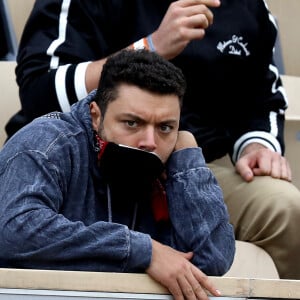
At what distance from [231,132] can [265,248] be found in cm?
49

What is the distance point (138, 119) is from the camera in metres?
2.06

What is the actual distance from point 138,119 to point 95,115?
4.8 inches

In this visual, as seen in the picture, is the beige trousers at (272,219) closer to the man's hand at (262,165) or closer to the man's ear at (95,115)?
the man's hand at (262,165)

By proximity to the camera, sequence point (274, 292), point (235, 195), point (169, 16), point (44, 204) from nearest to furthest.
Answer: point (274, 292), point (44, 204), point (169, 16), point (235, 195)

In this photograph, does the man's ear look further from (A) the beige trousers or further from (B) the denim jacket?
(A) the beige trousers

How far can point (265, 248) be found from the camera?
2623 millimetres

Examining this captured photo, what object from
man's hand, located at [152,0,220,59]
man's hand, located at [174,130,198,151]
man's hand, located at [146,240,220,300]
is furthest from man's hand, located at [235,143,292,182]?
man's hand, located at [146,240,220,300]

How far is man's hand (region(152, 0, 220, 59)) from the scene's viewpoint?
2492 mm

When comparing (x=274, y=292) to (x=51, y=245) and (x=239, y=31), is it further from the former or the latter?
(x=239, y=31)

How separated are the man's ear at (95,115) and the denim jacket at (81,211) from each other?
0.04ft

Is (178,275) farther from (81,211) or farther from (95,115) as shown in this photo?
(95,115)

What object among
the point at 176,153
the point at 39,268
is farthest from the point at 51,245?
the point at 176,153

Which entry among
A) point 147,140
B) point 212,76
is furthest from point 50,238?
point 212,76

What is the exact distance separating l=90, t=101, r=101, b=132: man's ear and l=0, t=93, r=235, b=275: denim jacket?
0.01 m
